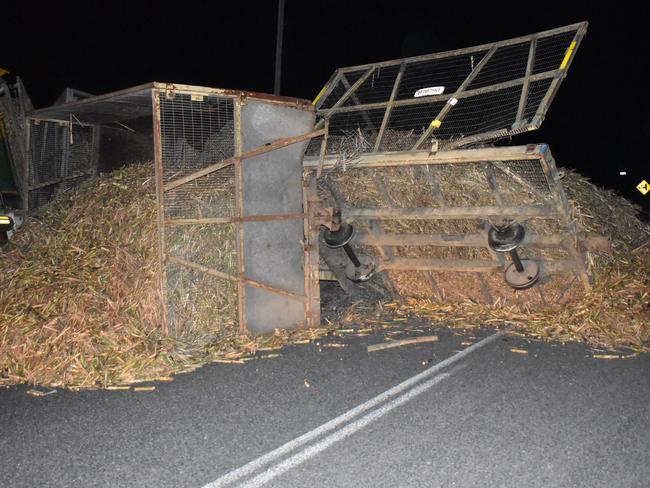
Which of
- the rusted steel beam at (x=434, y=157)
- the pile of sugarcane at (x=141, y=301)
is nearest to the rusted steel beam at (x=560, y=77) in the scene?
the rusted steel beam at (x=434, y=157)

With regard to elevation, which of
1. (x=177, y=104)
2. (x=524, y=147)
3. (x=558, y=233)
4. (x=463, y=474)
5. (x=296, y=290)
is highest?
(x=177, y=104)

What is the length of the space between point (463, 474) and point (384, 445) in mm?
652

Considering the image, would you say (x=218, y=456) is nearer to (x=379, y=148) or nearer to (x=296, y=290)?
(x=296, y=290)

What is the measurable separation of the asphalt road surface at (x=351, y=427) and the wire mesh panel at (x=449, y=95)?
9.26 ft

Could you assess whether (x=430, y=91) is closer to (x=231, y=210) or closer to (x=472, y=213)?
(x=472, y=213)

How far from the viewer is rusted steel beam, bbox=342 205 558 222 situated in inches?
289

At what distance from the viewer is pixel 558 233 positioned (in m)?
7.71

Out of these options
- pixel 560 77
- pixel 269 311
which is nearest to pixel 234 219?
pixel 269 311

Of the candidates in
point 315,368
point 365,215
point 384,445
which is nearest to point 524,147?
point 365,215

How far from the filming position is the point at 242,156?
23.7 feet

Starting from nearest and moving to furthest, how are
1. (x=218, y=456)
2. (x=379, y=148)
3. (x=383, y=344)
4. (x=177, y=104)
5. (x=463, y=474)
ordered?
(x=463, y=474) → (x=218, y=456) → (x=177, y=104) → (x=383, y=344) → (x=379, y=148)

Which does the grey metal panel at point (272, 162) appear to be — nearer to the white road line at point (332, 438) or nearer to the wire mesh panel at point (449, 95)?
the wire mesh panel at point (449, 95)

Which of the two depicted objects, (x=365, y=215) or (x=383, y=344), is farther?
(x=365, y=215)

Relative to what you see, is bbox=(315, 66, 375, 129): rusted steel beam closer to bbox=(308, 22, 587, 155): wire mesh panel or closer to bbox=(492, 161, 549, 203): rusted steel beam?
bbox=(308, 22, 587, 155): wire mesh panel
